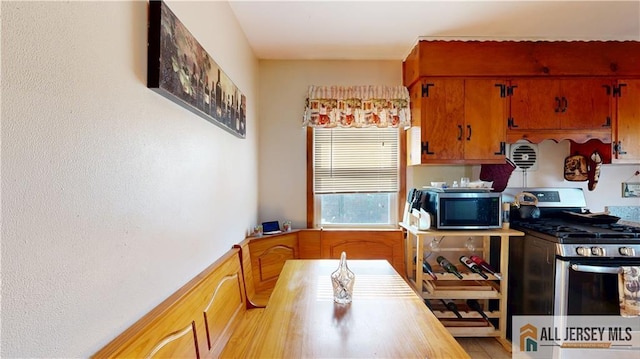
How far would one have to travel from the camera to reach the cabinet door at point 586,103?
2.40 m

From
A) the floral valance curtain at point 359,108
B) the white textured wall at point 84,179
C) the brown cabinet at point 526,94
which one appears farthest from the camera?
the floral valance curtain at point 359,108

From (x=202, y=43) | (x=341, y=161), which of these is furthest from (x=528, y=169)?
(x=202, y=43)

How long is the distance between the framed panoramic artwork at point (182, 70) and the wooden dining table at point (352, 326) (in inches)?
38.6

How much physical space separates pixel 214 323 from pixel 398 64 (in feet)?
8.95

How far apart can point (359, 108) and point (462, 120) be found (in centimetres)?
92

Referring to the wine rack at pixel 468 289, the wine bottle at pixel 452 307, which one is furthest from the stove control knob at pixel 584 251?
the wine bottle at pixel 452 307

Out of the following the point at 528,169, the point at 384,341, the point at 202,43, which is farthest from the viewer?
the point at 528,169

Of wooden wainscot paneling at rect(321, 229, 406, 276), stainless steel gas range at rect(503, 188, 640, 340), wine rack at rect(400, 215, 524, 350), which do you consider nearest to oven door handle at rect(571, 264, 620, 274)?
stainless steel gas range at rect(503, 188, 640, 340)

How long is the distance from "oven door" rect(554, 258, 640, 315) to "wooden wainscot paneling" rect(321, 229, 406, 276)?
118 centimetres

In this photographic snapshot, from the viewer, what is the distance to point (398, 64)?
2.83m

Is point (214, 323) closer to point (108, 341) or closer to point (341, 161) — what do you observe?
point (108, 341)

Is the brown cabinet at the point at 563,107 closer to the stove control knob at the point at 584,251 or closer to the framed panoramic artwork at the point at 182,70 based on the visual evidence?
the stove control knob at the point at 584,251

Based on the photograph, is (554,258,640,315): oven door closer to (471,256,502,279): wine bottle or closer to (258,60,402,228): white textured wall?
(471,256,502,279): wine bottle

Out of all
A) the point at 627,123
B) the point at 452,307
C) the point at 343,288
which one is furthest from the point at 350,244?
the point at 627,123
